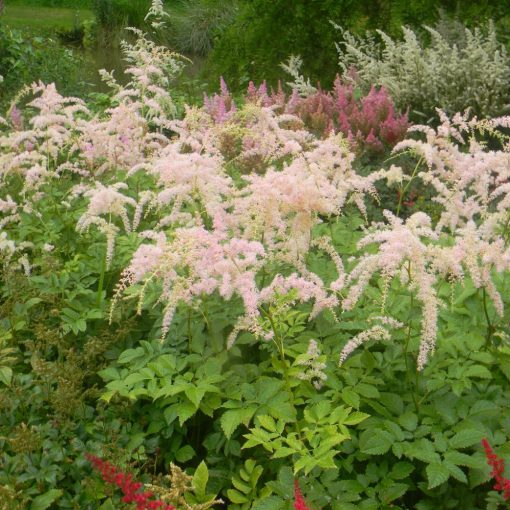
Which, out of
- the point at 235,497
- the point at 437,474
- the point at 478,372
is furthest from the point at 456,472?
the point at 235,497

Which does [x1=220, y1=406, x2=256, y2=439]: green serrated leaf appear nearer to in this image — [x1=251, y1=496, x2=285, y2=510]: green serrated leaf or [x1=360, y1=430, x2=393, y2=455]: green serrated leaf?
[x1=251, y1=496, x2=285, y2=510]: green serrated leaf

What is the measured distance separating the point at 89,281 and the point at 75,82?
8747 millimetres

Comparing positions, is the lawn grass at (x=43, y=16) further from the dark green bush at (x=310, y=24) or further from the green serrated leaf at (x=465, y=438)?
the green serrated leaf at (x=465, y=438)

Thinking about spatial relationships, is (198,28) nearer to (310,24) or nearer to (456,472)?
(310,24)

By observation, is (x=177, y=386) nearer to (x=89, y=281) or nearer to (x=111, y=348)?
(x=111, y=348)

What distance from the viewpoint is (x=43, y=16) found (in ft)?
65.9

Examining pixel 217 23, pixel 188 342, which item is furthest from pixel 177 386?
pixel 217 23

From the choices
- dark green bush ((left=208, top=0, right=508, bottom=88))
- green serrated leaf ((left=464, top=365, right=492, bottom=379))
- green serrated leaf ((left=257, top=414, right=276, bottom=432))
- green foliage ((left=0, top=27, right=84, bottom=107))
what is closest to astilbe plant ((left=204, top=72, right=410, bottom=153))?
dark green bush ((left=208, top=0, right=508, bottom=88))

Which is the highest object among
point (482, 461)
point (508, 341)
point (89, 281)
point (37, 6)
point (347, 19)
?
point (37, 6)

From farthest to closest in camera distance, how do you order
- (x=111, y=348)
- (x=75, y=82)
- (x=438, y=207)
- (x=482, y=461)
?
(x=75, y=82) < (x=438, y=207) < (x=111, y=348) < (x=482, y=461)

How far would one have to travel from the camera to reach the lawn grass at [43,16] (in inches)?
731

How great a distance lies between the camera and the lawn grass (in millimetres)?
18562

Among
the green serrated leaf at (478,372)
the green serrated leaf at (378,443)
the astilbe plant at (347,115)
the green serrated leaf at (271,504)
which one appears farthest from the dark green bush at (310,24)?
the green serrated leaf at (271,504)

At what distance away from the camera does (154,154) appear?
4613 millimetres
